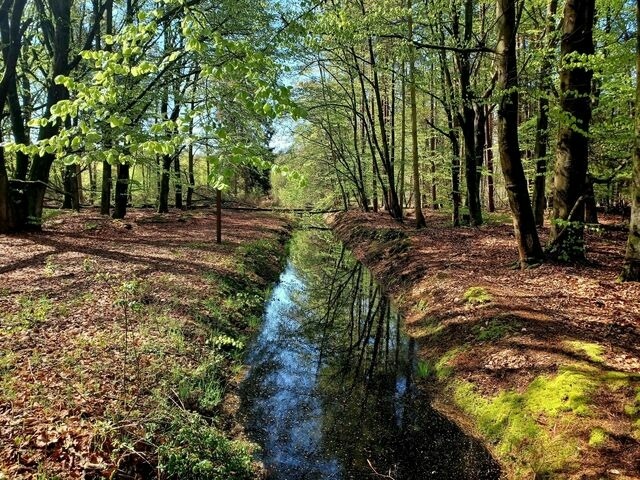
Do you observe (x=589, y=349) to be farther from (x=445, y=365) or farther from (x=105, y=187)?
(x=105, y=187)

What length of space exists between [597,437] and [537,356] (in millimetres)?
1597

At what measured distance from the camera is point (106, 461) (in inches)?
155

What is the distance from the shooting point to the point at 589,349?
5.70 meters

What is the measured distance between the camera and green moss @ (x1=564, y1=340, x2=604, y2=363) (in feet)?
18.0

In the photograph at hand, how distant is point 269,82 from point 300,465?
13.5 feet

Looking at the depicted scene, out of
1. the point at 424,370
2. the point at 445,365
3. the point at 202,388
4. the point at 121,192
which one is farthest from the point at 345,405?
the point at 121,192

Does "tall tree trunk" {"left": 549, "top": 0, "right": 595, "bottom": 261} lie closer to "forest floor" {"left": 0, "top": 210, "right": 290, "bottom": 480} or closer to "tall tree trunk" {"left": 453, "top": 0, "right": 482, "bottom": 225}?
"tall tree trunk" {"left": 453, "top": 0, "right": 482, "bottom": 225}

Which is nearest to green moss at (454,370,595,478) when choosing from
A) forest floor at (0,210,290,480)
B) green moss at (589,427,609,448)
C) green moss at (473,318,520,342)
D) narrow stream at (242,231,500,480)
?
green moss at (589,427,609,448)

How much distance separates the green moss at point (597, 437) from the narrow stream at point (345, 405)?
3.35ft

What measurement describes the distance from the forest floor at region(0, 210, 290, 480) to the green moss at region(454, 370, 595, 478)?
291 cm

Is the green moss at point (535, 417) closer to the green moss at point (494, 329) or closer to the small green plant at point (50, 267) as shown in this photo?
the green moss at point (494, 329)

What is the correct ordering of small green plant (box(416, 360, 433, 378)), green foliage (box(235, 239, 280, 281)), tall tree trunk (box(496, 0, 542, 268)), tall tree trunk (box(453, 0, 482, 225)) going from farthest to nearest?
tall tree trunk (box(453, 0, 482, 225)), green foliage (box(235, 239, 280, 281)), tall tree trunk (box(496, 0, 542, 268)), small green plant (box(416, 360, 433, 378))

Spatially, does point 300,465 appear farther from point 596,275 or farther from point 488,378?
point 596,275

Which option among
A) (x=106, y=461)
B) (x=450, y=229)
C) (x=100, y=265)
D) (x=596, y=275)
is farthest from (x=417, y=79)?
(x=106, y=461)
